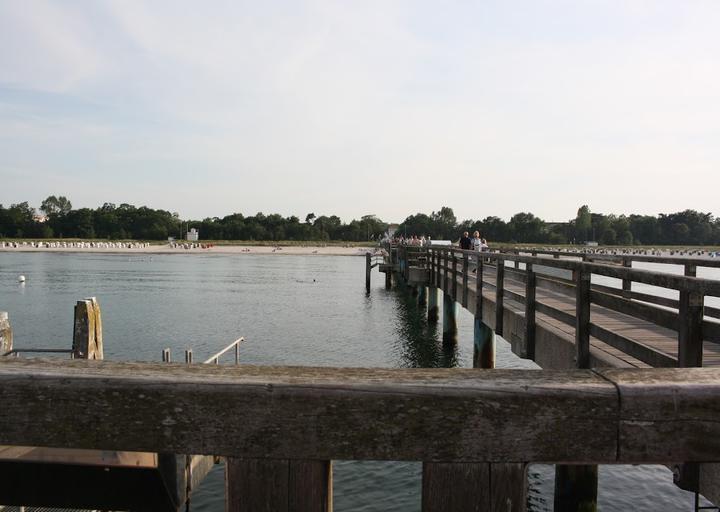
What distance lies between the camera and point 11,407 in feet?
6.25

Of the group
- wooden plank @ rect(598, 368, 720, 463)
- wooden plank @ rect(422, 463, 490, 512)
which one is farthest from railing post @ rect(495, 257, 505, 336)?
wooden plank @ rect(422, 463, 490, 512)

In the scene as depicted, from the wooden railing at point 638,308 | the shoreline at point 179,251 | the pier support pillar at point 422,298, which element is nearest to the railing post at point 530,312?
the wooden railing at point 638,308

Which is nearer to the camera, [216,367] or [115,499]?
[216,367]

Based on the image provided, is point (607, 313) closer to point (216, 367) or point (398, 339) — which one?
point (216, 367)

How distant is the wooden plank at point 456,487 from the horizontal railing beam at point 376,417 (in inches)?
1.6

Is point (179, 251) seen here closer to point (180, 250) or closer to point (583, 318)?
point (180, 250)

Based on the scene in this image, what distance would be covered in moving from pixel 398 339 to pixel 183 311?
14692mm

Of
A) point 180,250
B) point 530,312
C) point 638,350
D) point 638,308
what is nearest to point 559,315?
point 530,312

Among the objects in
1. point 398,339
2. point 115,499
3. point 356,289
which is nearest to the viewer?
point 115,499

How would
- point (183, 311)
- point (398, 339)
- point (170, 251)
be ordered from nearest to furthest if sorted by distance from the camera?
point (398, 339)
point (183, 311)
point (170, 251)

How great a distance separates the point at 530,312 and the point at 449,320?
14.3 m

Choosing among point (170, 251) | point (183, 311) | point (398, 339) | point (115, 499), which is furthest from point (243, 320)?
point (170, 251)

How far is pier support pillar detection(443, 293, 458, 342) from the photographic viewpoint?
23.4 meters

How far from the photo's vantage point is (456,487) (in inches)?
73.4
